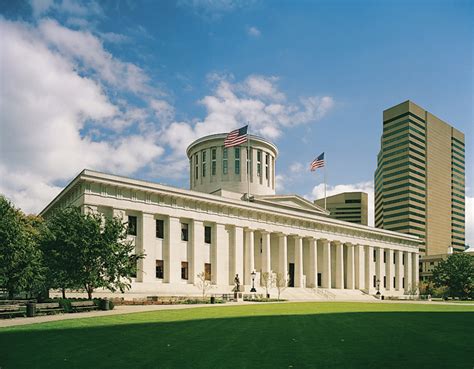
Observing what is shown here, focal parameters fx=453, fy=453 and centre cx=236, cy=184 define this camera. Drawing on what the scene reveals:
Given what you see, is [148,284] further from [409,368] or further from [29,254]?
[409,368]

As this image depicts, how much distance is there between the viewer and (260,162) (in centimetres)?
8150

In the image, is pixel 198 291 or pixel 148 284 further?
pixel 198 291

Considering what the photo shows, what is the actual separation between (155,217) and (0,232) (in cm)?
2010

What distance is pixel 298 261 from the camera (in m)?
70.5

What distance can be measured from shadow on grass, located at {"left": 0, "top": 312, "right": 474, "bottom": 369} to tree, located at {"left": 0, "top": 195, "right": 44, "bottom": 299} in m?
21.1

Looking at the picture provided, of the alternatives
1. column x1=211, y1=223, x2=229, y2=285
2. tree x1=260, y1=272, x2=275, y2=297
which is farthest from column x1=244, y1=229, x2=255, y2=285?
column x1=211, y1=223, x2=229, y2=285

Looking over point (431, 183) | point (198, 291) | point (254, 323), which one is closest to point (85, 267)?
point (254, 323)

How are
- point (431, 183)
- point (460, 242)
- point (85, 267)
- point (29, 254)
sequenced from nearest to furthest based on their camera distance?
point (85, 267) → point (29, 254) → point (431, 183) → point (460, 242)

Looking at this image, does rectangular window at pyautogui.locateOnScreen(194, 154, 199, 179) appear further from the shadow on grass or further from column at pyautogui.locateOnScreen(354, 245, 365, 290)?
the shadow on grass

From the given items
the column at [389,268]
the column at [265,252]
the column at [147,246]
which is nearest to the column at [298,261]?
the column at [265,252]

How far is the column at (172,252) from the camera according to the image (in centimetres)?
5431

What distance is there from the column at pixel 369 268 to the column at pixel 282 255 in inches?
878

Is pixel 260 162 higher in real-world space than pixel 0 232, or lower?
higher

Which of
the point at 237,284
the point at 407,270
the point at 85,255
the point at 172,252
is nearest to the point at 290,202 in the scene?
the point at 237,284
